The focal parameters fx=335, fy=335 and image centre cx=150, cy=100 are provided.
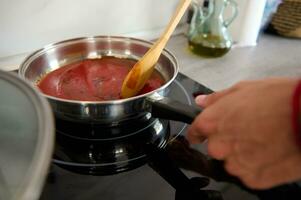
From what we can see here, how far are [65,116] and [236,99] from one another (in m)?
0.25

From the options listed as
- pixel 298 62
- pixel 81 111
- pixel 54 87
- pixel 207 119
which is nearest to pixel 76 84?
pixel 54 87

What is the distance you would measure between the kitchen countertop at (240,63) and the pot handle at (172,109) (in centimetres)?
28

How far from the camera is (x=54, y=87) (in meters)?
0.60

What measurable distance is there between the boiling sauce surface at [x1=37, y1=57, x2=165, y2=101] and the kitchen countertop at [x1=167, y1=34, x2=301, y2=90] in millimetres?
172

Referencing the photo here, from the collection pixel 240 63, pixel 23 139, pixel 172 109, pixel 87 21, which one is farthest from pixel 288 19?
pixel 23 139

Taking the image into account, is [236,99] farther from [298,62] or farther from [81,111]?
[298,62]

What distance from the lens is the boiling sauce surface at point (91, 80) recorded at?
1.92 feet

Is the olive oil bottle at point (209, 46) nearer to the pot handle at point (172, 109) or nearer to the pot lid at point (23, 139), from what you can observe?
the pot handle at point (172, 109)

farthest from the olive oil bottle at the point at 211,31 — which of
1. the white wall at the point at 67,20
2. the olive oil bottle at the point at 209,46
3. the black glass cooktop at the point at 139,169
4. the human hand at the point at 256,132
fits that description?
the human hand at the point at 256,132

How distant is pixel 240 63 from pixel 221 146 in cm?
50

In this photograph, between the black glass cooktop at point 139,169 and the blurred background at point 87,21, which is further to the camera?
the blurred background at point 87,21

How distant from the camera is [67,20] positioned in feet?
2.52

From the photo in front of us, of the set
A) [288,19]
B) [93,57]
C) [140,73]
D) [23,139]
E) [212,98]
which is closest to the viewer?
[23,139]

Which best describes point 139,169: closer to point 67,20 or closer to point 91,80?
point 91,80
